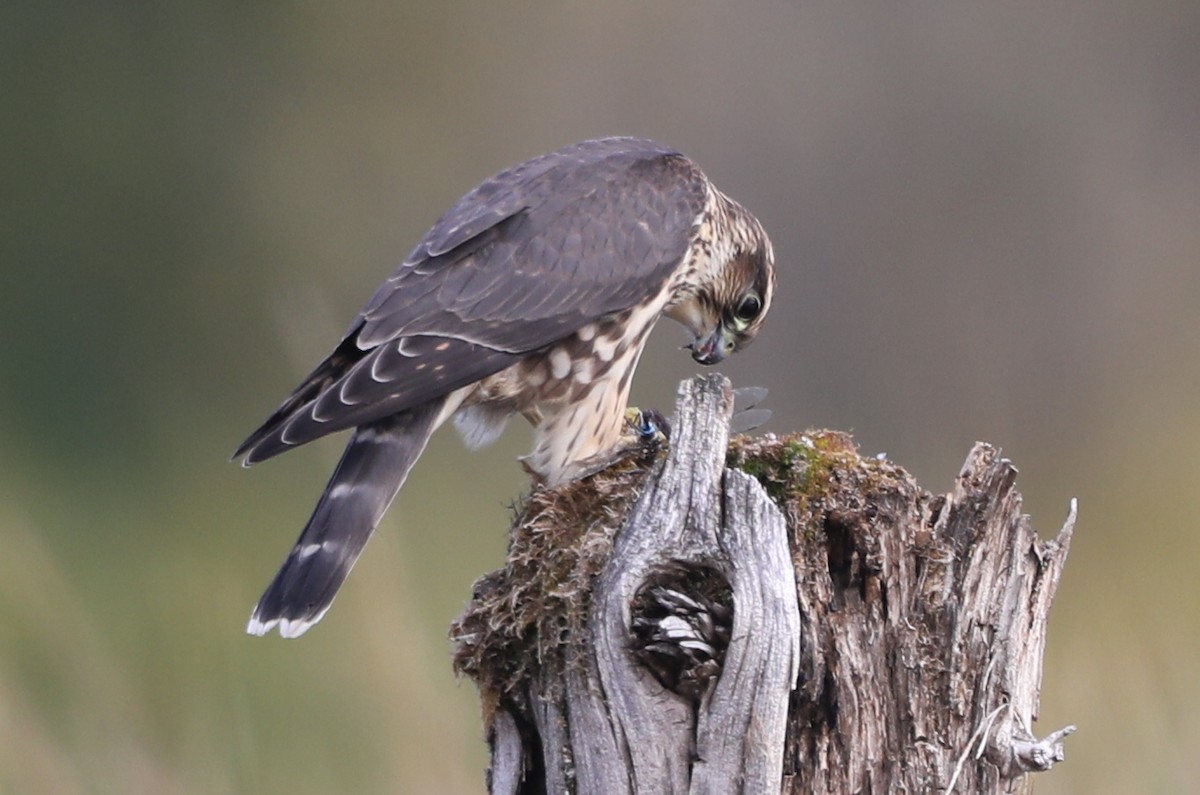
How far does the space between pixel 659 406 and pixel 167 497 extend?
1849 mm

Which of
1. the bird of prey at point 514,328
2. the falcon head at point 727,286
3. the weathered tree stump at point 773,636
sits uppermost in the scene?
the falcon head at point 727,286

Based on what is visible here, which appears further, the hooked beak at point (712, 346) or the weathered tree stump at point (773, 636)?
the hooked beak at point (712, 346)

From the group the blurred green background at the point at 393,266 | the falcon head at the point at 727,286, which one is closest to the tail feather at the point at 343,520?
the blurred green background at the point at 393,266

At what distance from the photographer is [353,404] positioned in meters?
2.95

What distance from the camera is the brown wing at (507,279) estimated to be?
304 cm

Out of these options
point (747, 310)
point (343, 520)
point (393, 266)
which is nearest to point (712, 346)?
point (747, 310)

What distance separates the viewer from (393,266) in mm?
5785

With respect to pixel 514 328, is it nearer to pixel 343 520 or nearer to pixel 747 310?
pixel 343 520

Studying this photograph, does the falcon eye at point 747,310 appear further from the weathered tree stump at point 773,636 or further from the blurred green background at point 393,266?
the weathered tree stump at point 773,636

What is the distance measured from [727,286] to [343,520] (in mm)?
1628

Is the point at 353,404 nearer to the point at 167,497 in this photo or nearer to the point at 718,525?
the point at 718,525

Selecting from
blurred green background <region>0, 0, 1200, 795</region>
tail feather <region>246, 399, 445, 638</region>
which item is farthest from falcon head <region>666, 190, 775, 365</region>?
tail feather <region>246, 399, 445, 638</region>

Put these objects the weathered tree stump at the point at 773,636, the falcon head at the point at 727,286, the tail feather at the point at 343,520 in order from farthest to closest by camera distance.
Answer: the falcon head at the point at 727,286 < the tail feather at the point at 343,520 < the weathered tree stump at the point at 773,636

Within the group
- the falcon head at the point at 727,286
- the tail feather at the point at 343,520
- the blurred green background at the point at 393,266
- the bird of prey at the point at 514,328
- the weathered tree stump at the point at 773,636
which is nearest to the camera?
the weathered tree stump at the point at 773,636
